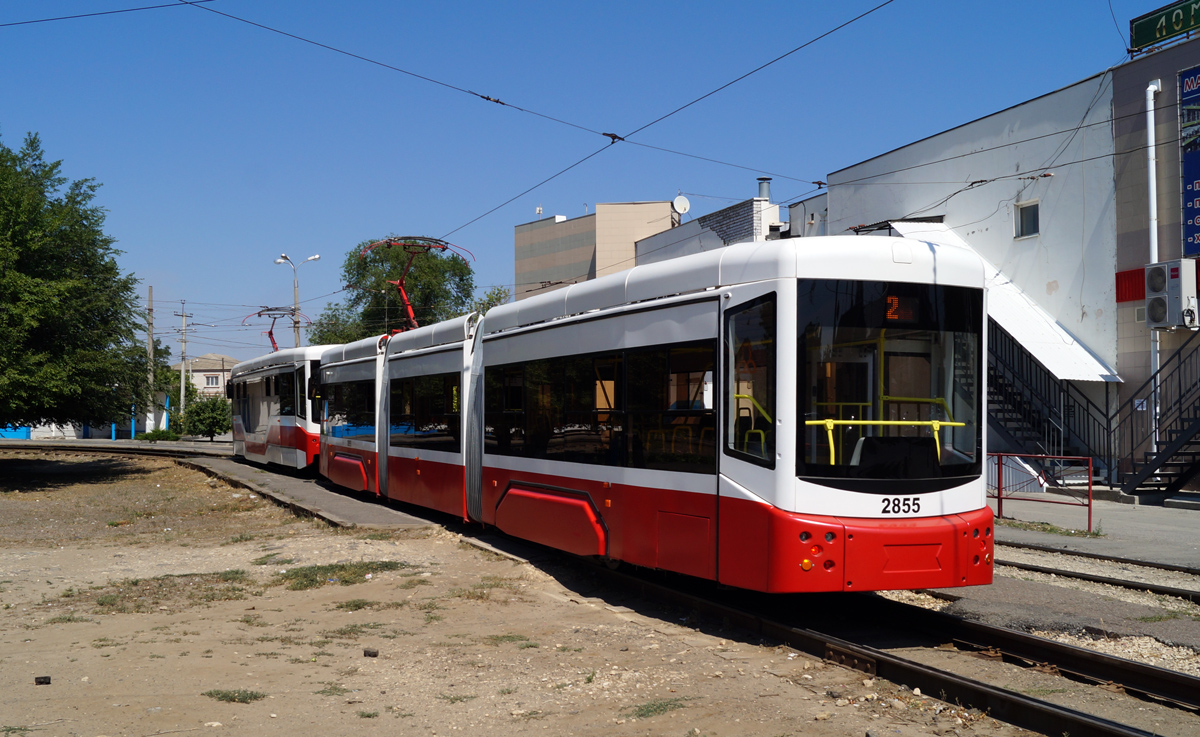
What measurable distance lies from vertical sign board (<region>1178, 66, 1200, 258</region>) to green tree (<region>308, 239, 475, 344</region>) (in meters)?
50.9

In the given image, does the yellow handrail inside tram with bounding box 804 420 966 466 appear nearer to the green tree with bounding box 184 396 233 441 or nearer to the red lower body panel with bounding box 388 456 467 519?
the red lower body panel with bounding box 388 456 467 519

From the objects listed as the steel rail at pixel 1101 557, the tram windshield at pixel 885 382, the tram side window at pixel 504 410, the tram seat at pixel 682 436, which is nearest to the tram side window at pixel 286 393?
the tram side window at pixel 504 410

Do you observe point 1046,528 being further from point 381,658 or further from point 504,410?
point 381,658

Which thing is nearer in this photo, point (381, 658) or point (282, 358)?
point (381, 658)

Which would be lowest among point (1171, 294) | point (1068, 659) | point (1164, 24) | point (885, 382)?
point (1068, 659)

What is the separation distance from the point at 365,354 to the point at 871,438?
526 inches

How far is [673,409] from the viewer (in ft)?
28.4

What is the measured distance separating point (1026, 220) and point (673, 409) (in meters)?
19.8

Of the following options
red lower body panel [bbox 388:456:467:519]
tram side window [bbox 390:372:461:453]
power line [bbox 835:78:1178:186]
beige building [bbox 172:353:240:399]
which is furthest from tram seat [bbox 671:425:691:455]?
beige building [bbox 172:353:240:399]

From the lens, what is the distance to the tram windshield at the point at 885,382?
24.7 feet

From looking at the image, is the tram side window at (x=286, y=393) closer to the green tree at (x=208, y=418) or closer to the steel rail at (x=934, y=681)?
the steel rail at (x=934, y=681)

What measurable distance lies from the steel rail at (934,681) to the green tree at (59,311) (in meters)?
21.9

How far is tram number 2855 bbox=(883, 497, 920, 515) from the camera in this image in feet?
24.8

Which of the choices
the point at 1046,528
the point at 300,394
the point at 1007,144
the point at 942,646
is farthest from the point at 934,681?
the point at 1007,144
